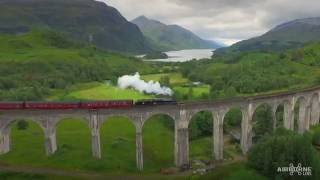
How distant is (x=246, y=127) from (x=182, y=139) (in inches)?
598

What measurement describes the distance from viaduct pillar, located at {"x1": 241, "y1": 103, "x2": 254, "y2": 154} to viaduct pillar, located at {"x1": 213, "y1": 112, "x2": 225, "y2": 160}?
19.5 ft

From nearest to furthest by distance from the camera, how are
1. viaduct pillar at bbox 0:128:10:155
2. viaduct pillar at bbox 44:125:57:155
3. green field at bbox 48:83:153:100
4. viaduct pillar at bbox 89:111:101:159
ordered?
viaduct pillar at bbox 89:111:101:159 → viaduct pillar at bbox 44:125:57:155 → viaduct pillar at bbox 0:128:10:155 → green field at bbox 48:83:153:100

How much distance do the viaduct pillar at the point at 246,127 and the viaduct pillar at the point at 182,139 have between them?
1367 cm

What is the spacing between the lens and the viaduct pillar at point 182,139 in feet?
234

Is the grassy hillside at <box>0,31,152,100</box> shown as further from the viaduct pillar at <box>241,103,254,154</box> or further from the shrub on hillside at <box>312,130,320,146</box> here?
the shrub on hillside at <box>312,130,320,146</box>

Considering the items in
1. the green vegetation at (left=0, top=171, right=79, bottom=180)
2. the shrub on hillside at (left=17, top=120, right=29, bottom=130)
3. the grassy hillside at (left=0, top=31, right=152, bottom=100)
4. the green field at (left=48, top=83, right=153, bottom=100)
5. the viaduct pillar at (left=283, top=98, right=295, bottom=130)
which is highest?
the grassy hillside at (left=0, top=31, right=152, bottom=100)

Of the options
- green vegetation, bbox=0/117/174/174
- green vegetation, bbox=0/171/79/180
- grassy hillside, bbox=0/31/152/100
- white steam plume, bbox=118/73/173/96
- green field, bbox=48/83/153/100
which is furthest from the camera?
grassy hillside, bbox=0/31/152/100

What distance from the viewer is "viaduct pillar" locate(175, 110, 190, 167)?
71.2 metres

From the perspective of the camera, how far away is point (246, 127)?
262 feet

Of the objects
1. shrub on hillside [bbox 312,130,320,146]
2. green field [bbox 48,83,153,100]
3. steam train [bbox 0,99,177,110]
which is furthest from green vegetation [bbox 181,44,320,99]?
steam train [bbox 0,99,177,110]

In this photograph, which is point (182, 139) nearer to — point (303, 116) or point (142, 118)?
point (142, 118)

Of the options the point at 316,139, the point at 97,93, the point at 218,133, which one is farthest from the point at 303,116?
the point at 97,93

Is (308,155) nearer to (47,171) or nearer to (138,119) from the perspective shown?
(138,119)

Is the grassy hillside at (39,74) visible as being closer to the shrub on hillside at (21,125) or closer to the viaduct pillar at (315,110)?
the shrub on hillside at (21,125)
